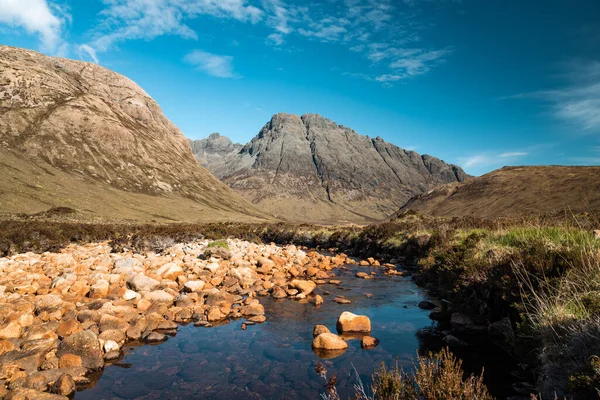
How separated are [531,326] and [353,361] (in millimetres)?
4061

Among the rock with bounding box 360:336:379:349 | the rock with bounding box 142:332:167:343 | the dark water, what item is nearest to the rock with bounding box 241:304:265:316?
the dark water

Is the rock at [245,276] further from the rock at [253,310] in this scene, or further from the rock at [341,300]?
the rock at [341,300]

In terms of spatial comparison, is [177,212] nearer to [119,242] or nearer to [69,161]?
[69,161]

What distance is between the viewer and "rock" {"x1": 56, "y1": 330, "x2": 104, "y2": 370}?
7863mm

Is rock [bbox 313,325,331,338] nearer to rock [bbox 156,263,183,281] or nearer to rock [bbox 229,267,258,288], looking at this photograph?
rock [bbox 229,267,258,288]

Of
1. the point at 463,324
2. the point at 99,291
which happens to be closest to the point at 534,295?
the point at 463,324

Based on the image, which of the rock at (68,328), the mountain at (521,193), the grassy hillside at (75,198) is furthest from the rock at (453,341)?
the grassy hillside at (75,198)

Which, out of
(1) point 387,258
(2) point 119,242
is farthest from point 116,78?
(1) point 387,258

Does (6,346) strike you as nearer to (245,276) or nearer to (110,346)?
(110,346)

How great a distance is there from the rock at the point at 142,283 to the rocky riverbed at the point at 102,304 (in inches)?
1.5

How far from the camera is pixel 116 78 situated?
194 m

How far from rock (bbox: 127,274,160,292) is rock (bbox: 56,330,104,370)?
16.1 ft

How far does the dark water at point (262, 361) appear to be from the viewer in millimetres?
7156

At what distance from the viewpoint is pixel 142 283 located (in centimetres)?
1358
